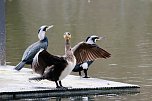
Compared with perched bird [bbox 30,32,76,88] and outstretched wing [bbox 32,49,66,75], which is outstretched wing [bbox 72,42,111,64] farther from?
outstretched wing [bbox 32,49,66,75]

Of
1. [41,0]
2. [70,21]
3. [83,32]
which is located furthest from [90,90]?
[41,0]

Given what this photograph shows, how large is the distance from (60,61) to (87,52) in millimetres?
1007

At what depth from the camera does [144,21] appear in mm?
39312

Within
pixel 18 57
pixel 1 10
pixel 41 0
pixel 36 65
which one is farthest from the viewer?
pixel 41 0

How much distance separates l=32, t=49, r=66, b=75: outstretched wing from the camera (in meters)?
14.5

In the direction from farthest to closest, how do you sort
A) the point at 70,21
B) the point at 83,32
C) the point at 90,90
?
1. the point at 70,21
2. the point at 83,32
3. the point at 90,90

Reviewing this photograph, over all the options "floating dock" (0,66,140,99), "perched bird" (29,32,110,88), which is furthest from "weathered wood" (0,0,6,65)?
"perched bird" (29,32,110,88)

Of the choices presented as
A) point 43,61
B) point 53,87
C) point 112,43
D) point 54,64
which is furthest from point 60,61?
point 112,43

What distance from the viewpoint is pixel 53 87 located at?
50.7 feet

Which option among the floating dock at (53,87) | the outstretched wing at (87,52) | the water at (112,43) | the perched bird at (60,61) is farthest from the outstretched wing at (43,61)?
the outstretched wing at (87,52)

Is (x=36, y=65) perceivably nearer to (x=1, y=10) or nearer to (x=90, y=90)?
(x=90, y=90)

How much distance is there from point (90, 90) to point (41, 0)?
5425 cm

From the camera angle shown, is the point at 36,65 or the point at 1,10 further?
the point at 1,10

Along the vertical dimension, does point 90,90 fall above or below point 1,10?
below
